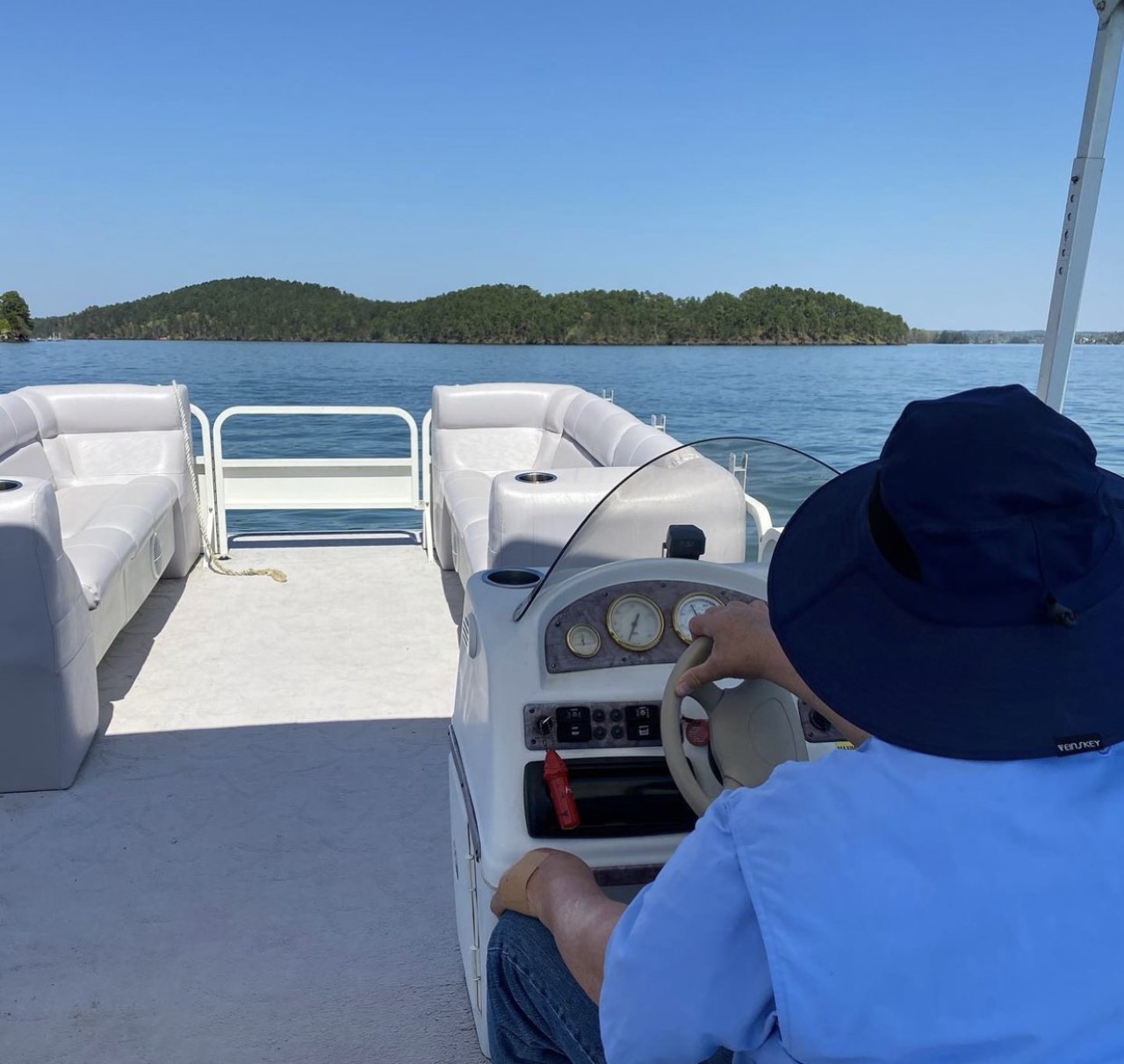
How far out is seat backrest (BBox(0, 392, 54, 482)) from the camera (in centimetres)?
378

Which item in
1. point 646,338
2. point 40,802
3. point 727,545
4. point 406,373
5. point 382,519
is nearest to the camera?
point 727,545

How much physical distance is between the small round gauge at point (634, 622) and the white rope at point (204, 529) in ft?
10.5

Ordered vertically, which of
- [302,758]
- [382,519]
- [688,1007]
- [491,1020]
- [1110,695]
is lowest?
[382,519]

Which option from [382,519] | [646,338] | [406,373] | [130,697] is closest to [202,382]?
[406,373]

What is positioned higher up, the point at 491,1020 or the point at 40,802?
the point at 491,1020

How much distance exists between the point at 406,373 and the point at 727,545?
27.7 m

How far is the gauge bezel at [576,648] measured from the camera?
1.33 metres

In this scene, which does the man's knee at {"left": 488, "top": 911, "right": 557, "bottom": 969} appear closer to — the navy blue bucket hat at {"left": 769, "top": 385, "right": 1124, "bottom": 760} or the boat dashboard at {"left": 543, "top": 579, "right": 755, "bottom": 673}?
the boat dashboard at {"left": 543, "top": 579, "right": 755, "bottom": 673}

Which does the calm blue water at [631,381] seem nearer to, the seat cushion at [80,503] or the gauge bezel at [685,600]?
the gauge bezel at [685,600]

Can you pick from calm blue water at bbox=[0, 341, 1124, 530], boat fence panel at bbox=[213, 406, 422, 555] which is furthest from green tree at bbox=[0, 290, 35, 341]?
boat fence panel at bbox=[213, 406, 422, 555]

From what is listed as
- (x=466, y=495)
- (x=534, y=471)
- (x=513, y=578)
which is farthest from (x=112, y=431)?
(x=513, y=578)

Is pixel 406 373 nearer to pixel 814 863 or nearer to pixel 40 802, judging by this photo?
pixel 40 802

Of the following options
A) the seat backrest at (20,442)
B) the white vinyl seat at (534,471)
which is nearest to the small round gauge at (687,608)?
the white vinyl seat at (534,471)

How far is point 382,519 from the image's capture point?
9.83 metres
